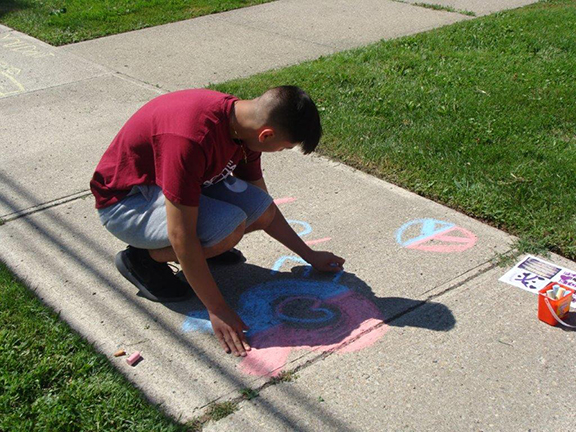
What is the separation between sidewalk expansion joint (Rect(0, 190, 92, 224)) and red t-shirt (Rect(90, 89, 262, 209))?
1.09 m

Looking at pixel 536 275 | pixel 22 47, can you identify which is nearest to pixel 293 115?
pixel 536 275

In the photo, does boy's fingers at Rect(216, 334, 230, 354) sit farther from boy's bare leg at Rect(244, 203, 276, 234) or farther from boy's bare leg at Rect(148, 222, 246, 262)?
boy's bare leg at Rect(244, 203, 276, 234)

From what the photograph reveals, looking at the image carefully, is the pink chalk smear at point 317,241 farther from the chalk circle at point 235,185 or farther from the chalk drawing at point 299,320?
the chalk circle at point 235,185

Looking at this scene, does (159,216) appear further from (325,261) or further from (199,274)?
(325,261)

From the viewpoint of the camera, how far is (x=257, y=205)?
10.2 ft

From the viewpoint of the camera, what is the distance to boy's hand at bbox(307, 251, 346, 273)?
3.29 meters

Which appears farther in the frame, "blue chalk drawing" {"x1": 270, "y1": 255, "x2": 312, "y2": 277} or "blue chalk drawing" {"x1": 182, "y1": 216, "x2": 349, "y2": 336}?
"blue chalk drawing" {"x1": 270, "y1": 255, "x2": 312, "y2": 277}

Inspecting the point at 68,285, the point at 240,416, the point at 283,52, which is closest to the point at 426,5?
the point at 283,52

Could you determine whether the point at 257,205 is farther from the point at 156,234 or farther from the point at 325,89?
the point at 325,89

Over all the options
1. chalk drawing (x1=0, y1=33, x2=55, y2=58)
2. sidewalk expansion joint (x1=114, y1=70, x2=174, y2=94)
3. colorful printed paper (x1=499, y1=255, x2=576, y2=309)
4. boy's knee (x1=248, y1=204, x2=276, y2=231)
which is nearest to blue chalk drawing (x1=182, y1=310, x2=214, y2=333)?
boy's knee (x1=248, y1=204, x2=276, y2=231)

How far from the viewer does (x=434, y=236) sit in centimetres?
362

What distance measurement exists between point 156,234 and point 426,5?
21.4ft

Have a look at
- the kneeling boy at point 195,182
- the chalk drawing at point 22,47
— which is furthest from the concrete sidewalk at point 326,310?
the chalk drawing at point 22,47

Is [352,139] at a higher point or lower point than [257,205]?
lower
